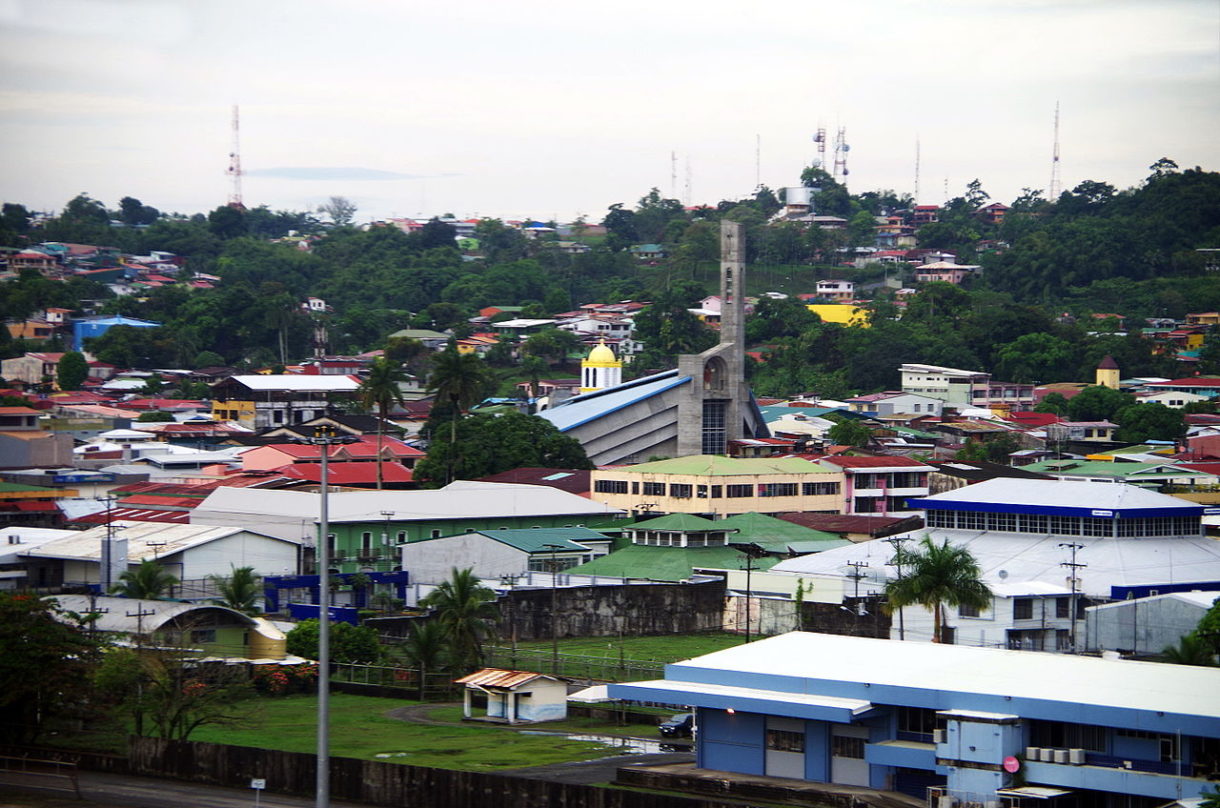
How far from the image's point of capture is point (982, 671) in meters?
41.3

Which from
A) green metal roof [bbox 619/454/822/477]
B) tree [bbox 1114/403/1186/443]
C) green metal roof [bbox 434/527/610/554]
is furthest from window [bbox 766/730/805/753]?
tree [bbox 1114/403/1186/443]

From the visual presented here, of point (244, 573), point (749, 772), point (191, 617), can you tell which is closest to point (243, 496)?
point (244, 573)

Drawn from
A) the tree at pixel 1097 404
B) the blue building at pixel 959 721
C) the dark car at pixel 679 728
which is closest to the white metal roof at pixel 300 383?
the tree at pixel 1097 404

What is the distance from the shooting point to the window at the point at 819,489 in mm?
96562

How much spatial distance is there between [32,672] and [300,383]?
102149mm

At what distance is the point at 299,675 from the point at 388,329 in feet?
460

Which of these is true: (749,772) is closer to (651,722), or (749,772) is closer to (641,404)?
(651,722)

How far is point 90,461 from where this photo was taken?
11681 cm

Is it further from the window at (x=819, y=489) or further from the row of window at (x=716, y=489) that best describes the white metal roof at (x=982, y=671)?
the window at (x=819, y=489)

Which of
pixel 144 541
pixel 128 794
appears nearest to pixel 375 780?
pixel 128 794

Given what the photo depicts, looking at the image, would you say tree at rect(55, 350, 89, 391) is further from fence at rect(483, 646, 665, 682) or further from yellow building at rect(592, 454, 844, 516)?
fence at rect(483, 646, 665, 682)

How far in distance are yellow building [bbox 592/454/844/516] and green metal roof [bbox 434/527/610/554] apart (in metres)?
9.02

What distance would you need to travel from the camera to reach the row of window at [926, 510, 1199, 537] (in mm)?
68688

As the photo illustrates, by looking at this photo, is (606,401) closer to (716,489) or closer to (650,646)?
(716,489)
